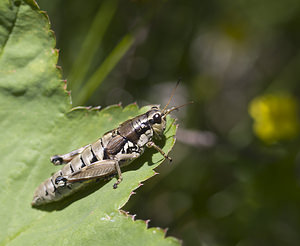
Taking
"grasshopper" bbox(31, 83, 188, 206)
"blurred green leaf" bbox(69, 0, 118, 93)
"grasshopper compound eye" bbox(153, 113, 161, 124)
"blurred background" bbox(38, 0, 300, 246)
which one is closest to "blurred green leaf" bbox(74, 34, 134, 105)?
"blurred background" bbox(38, 0, 300, 246)

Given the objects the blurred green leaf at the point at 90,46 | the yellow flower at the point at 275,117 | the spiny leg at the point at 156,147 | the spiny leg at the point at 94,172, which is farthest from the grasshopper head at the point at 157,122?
the yellow flower at the point at 275,117

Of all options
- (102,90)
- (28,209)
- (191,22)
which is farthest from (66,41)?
(28,209)

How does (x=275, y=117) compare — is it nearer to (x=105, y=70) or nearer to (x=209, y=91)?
(x=209, y=91)

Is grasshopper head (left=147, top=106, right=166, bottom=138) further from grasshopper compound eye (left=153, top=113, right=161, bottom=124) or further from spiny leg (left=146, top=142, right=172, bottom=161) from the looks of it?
spiny leg (left=146, top=142, right=172, bottom=161)

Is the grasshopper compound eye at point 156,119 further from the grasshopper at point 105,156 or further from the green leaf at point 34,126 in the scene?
the green leaf at point 34,126

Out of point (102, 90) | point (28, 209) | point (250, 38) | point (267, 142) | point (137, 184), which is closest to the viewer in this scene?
point (137, 184)

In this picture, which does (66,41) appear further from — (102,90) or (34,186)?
(34,186)
